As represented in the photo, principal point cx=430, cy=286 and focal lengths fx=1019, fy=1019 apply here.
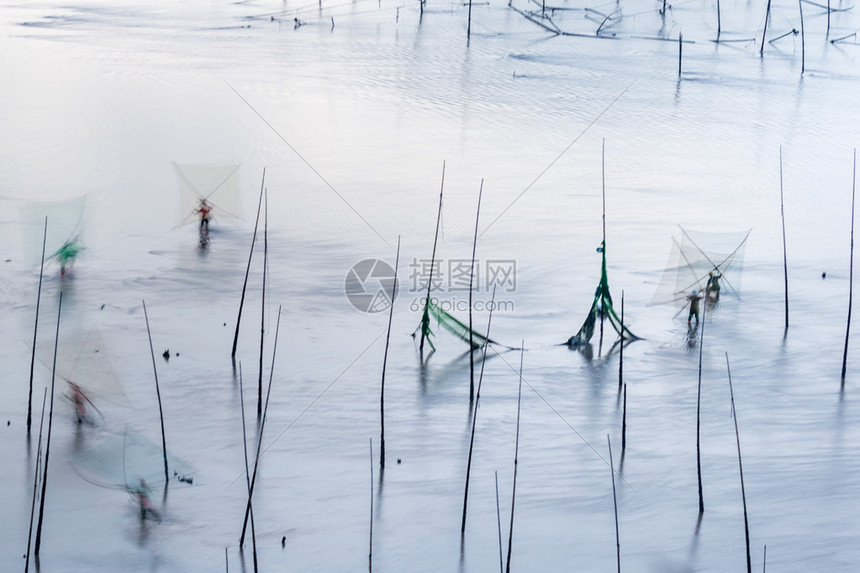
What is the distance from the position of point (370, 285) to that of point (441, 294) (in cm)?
37

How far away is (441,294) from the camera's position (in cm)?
496

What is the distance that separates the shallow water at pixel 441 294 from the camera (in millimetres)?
3297

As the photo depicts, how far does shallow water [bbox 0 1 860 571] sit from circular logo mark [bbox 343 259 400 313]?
0.07 m

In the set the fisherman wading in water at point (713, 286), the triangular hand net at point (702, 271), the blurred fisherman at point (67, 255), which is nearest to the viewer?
the fisherman wading in water at point (713, 286)

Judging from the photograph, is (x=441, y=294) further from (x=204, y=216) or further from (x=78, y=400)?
(x=78, y=400)

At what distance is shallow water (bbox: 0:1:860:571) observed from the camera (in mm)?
3297

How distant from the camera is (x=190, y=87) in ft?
27.7

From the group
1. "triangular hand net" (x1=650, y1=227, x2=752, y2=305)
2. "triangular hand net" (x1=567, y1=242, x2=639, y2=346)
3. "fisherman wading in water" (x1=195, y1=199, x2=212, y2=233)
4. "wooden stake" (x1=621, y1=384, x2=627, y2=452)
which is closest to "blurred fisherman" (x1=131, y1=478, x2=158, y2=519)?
"wooden stake" (x1=621, y1=384, x2=627, y2=452)

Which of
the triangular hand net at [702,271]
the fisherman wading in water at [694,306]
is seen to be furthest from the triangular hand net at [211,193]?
A: the fisherman wading in water at [694,306]

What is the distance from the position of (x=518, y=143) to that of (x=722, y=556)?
15.1 feet

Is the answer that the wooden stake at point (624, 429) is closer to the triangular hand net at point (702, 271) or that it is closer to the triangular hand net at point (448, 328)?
the triangular hand net at point (448, 328)

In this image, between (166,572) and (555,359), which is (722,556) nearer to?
(555,359)

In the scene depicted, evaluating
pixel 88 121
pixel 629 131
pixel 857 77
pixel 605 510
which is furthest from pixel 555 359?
pixel 857 77

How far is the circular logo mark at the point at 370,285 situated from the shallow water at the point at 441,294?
0.23ft
